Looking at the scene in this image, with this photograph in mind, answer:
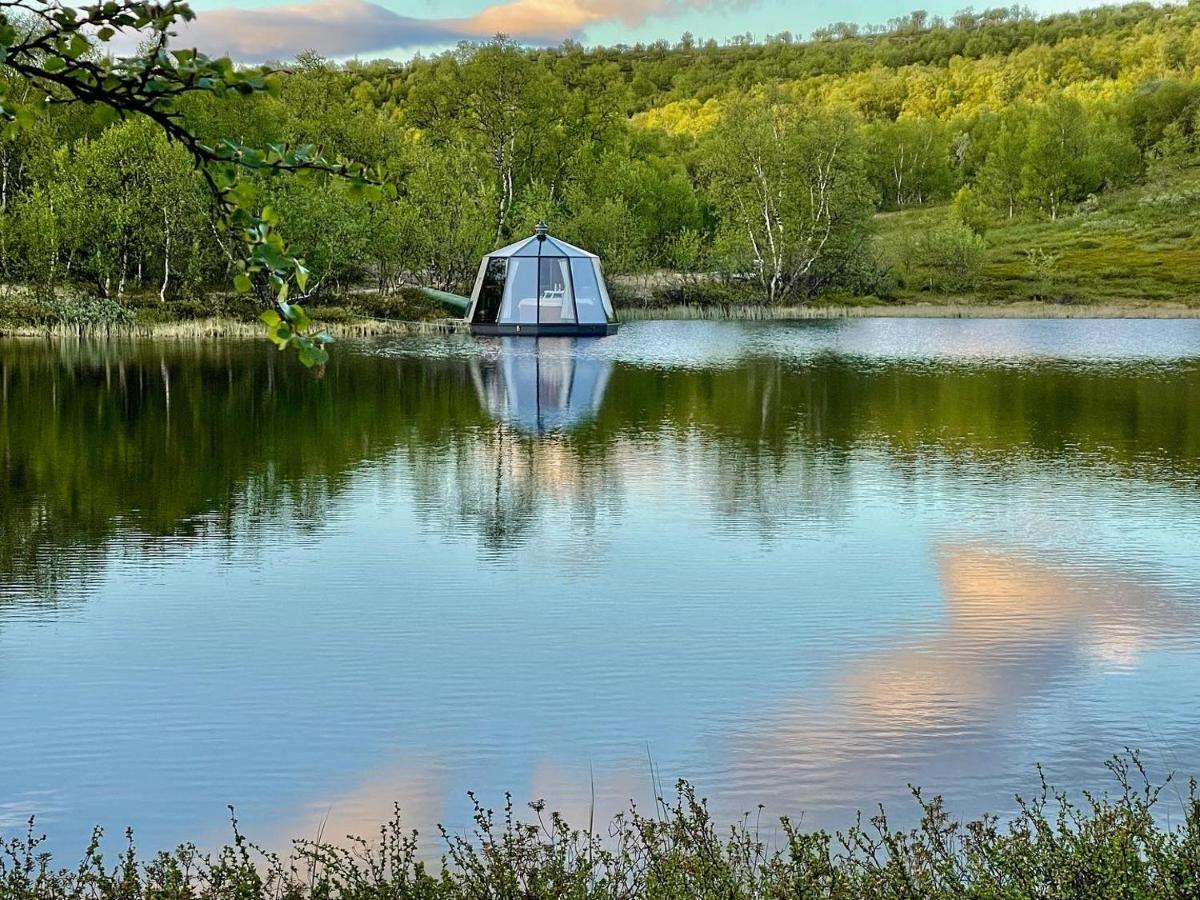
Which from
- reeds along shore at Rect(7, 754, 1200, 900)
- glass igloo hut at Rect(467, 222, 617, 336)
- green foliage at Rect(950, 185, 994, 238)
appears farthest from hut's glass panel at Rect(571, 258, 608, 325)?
green foliage at Rect(950, 185, 994, 238)

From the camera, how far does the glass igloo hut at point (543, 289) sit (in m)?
48.4

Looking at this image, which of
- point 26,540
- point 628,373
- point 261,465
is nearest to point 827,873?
point 26,540

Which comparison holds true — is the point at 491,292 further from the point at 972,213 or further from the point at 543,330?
the point at 972,213

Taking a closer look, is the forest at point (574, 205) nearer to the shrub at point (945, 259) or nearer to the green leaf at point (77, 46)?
the shrub at point (945, 259)

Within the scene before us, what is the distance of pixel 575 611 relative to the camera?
444 inches

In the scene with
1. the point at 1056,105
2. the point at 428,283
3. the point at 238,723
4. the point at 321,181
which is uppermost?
the point at 1056,105

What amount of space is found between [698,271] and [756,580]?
62.8 meters

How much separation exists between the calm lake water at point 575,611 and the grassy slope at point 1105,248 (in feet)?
179

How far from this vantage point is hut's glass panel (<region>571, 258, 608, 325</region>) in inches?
1916

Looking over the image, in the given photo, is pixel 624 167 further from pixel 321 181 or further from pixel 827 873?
pixel 827 873

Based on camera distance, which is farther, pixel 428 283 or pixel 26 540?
pixel 428 283

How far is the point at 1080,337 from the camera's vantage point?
4975 cm

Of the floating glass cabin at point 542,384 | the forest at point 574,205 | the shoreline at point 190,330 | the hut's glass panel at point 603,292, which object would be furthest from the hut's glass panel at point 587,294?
the forest at point 574,205

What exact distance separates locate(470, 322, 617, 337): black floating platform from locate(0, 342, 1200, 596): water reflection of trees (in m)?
13.6
